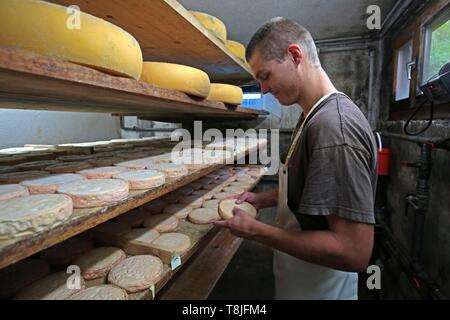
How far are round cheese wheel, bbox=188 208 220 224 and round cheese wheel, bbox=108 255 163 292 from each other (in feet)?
1.33

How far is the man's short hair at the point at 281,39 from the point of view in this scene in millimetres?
961

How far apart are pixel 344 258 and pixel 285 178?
0.39m

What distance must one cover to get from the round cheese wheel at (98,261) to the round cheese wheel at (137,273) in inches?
1.5

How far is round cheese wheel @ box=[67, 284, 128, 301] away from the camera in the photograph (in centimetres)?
82

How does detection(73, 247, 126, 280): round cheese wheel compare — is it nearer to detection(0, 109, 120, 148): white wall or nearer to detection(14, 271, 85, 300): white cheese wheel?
detection(14, 271, 85, 300): white cheese wheel

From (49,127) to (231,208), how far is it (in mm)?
2271

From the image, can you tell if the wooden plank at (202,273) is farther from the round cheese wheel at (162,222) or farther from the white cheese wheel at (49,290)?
the white cheese wheel at (49,290)

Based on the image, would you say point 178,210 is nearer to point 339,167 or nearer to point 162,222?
point 162,222

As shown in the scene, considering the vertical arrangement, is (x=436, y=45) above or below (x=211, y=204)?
above

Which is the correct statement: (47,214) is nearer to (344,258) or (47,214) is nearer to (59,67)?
(59,67)

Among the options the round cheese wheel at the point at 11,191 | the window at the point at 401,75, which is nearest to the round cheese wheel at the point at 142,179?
the round cheese wheel at the point at 11,191

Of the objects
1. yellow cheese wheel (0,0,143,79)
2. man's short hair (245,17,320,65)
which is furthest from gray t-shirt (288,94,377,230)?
yellow cheese wheel (0,0,143,79)

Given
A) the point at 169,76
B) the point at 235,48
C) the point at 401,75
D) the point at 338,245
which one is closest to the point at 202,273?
the point at 338,245

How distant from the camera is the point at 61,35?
600 mm
